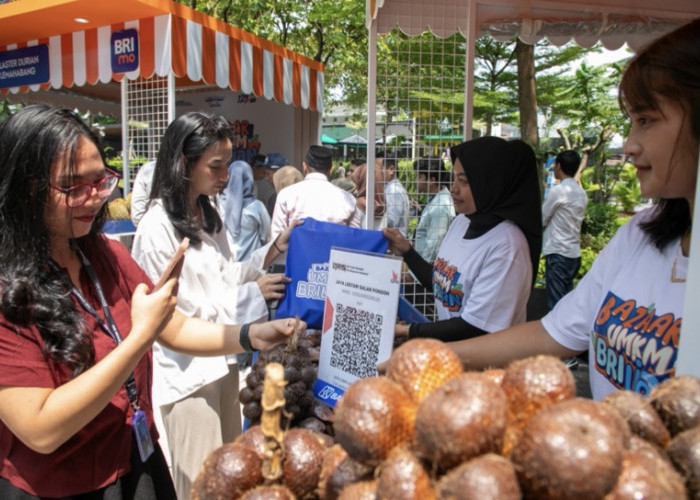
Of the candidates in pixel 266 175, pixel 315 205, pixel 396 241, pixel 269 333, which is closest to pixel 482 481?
pixel 269 333

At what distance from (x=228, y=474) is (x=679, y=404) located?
31.4 inches

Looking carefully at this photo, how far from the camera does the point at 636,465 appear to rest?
2.46ft

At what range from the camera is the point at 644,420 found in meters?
0.89

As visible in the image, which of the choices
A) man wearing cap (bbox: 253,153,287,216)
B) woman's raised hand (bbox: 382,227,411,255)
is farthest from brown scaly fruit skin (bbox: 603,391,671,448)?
man wearing cap (bbox: 253,153,287,216)

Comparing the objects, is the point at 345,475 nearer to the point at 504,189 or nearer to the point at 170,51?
the point at 504,189

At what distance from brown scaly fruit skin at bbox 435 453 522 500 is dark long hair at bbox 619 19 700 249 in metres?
1.08

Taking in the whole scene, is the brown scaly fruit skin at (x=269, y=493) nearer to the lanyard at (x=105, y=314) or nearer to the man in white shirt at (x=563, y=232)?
the lanyard at (x=105, y=314)

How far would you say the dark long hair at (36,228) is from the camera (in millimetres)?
1463

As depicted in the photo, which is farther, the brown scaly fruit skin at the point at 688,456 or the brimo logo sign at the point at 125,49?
the brimo logo sign at the point at 125,49

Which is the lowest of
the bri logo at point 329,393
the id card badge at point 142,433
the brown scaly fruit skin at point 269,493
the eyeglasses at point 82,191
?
the id card badge at point 142,433

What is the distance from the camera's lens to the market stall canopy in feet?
14.6

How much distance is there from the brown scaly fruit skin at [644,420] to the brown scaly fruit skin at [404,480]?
36 centimetres

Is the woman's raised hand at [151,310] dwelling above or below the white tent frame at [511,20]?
below

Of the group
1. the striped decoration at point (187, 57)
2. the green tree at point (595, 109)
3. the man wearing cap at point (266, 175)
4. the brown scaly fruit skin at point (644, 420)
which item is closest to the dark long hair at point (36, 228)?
the brown scaly fruit skin at point (644, 420)
